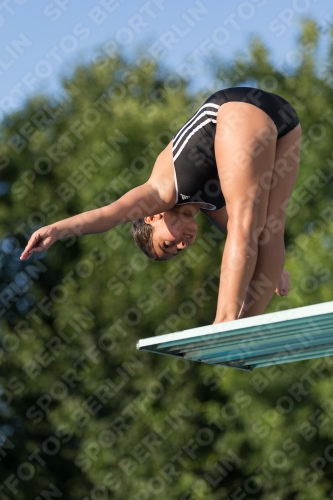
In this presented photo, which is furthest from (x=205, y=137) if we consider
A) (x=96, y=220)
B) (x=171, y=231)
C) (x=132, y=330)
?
(x=132, y=330)

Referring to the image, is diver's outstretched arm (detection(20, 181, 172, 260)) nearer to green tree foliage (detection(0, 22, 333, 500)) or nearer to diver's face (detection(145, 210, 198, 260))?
diver's face (detection(145, 210, 198, 260))

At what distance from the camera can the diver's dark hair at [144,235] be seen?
4.56 m

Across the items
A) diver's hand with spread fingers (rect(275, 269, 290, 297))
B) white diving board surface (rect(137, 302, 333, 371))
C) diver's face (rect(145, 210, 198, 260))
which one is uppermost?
diver's face (rect(145, 210, 198, 260))

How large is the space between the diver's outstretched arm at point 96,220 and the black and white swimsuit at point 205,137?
7.0 inches

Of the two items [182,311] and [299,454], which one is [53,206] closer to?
[182,311]

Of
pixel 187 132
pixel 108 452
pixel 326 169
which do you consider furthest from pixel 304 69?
pixel 187 132

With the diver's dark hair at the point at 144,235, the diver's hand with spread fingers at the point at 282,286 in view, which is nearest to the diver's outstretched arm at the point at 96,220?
the diver's dark hair at the point at 144,235

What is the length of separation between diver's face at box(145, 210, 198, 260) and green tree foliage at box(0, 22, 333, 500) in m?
9.25

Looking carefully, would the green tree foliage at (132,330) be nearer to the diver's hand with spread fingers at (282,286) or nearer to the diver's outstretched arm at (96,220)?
the diver's hand with spread fingers at (282,286)

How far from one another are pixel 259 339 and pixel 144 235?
113cm

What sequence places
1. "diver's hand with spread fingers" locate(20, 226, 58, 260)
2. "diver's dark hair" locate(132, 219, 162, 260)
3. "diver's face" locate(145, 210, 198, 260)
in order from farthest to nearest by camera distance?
"diver's dark hair" locate(132, 219, 162, 260)
"diver's face" locate(145, 210, 198, 260)
"diver's hand with spread fingers" locate(20, 226, 58, 260)

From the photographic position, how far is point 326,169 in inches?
603

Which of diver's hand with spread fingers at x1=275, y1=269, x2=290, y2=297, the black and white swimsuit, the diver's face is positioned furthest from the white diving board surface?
the black and white swimsuit

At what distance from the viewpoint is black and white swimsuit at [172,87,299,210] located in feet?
13.7
